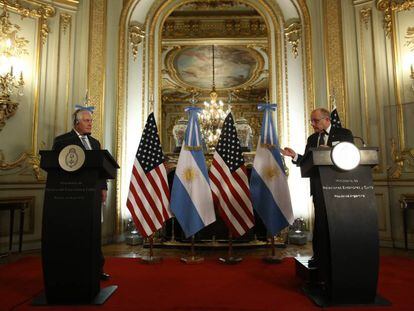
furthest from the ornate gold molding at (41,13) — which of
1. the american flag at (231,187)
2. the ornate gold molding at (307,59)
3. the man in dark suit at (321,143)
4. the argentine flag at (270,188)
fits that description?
the man in dark suit at (321,143)

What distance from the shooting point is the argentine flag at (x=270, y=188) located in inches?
179

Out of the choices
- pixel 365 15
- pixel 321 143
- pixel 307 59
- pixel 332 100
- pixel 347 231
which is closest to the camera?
pixel 347 231

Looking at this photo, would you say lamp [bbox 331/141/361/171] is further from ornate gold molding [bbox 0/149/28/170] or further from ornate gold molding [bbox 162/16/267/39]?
ornate gold molding [bbox 162/16/267/39]

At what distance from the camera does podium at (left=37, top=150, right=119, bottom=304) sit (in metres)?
2.62

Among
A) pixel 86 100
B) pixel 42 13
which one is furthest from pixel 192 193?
pixel 42 13

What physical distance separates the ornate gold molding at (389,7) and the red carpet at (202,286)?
392cm

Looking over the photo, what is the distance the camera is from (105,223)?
5.98 metres

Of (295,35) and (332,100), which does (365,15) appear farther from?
(332,100)

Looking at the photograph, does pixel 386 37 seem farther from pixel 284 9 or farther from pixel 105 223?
pixel 105 223

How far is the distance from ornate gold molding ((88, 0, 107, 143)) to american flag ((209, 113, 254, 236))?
98.2 inches

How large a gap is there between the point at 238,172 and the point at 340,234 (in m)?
2.16

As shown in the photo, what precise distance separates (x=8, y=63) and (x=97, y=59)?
143cm

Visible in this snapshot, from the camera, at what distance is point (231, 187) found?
4.57m

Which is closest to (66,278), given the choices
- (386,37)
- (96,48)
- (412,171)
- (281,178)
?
(281,178)
